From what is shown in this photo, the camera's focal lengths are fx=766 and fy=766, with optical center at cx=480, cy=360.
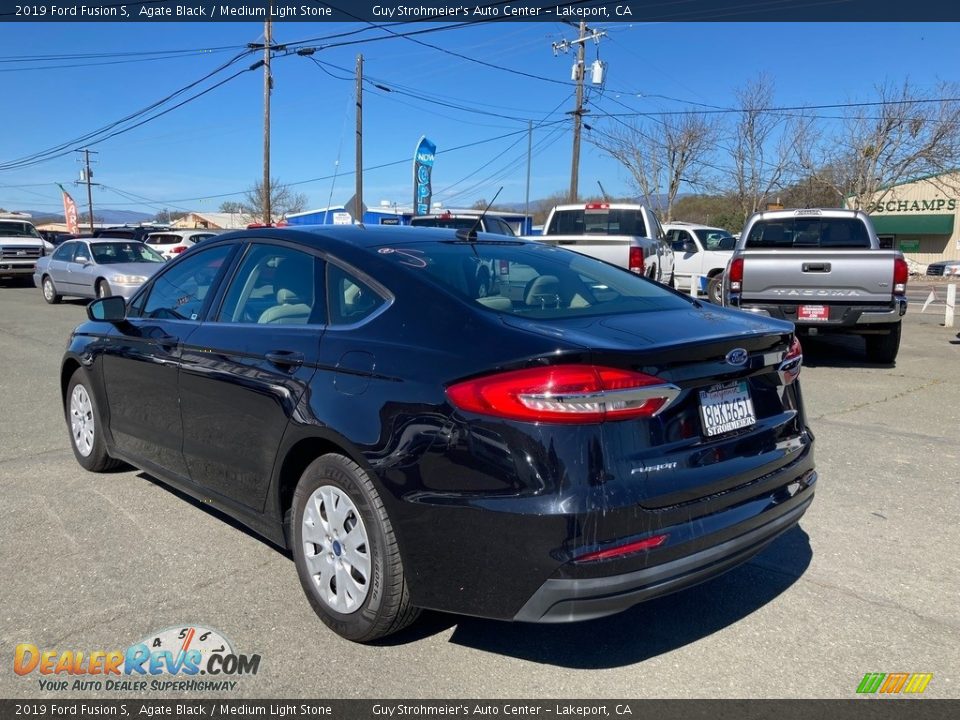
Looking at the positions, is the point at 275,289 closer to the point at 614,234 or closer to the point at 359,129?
the point at 614,234

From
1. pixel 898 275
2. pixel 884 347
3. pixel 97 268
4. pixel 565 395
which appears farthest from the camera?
pixel 97 268

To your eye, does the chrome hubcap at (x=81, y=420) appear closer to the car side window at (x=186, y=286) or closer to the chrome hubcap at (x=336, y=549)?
the car side window at (x=186, y=286)

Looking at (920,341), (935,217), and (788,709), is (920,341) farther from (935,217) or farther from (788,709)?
(935,217)

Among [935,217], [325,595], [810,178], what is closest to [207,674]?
[325,595]

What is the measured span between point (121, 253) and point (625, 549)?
56.3 feet

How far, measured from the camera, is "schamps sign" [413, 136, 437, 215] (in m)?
31.6

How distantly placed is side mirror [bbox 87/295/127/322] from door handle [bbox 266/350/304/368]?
180 centimetres

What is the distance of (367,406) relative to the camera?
9.37 feet

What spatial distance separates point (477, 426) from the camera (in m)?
2.56

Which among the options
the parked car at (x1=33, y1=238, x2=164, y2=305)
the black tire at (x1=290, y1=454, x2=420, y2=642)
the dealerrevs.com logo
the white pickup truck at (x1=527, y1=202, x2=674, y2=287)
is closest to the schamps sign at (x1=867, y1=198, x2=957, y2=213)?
the white pickup truck at (x1=527, y1=202, x2=674, y2=287)

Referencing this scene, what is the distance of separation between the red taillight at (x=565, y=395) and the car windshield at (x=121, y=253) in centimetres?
1617

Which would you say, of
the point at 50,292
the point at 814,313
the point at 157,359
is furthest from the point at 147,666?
the point at 50,292

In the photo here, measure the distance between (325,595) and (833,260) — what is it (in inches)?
305

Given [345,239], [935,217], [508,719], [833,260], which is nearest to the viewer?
[508,719]
